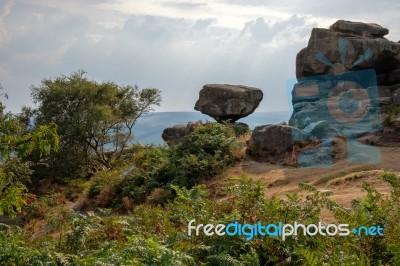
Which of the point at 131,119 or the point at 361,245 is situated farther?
the point at 131,119

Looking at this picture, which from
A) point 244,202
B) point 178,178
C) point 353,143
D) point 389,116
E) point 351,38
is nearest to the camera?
point 244,202

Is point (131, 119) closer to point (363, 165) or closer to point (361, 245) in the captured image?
point (363, 165)

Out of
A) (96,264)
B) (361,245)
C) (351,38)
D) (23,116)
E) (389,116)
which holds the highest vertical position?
(351,38)

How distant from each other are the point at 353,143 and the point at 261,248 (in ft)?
42.7

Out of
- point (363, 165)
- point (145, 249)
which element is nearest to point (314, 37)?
point (363, 165)

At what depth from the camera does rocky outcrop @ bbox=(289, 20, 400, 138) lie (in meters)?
22.4

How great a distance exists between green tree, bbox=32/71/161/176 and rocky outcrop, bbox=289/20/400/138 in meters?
11.3

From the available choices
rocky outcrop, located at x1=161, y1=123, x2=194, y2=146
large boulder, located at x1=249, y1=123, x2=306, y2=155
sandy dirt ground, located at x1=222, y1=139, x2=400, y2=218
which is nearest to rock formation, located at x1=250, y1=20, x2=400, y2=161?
large boulder, located at x1=249, y1=123, x2=306, y2=155

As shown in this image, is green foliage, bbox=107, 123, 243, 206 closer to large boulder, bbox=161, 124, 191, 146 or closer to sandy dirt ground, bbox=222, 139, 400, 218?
sandy dirt ground, bbox=222, 139, 400, 218

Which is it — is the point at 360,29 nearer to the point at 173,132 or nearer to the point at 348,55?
the point at 348,55

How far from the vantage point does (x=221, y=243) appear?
18.2 ft

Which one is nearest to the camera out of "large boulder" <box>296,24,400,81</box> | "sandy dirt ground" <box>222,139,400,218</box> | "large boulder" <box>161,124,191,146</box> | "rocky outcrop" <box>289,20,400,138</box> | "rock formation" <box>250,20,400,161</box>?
"sandy dirt ground" <box>222,139,400,218</box>

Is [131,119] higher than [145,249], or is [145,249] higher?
[131,119]

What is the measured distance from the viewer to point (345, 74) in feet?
84.8
